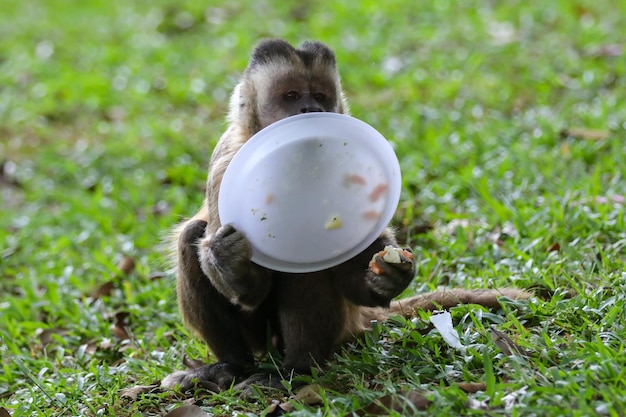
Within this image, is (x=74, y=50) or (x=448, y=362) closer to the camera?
(x=448, y=362)

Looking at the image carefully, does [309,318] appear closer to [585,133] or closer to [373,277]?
[373,277]

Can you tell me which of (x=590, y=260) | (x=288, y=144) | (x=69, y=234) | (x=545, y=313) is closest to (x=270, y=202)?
(x=288, y=144)

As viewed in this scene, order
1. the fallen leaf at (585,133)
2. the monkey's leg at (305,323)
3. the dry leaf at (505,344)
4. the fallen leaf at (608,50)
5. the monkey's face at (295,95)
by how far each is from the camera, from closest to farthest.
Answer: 1. the dry leaf at (505,344)
2. the monkey's leg at (305,323)
3. the monkey's face at (295,95)
4. the fallen leaf at (585,133)
5. the fallen leaf at (608,50)

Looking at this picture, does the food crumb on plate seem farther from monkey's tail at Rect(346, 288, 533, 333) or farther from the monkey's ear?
the monkey's ear

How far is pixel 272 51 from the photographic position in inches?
175

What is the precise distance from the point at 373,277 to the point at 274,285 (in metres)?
0.54

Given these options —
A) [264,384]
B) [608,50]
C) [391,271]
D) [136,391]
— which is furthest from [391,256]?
[608,50]

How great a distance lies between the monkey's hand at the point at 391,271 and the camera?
3.87 metres

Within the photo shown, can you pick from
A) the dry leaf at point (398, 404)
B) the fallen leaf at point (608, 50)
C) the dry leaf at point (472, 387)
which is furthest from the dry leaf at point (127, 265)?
→ the fallen leaf at point (608, 50)

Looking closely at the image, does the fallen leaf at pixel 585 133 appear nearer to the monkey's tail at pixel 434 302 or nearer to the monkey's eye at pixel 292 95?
the monkey's tail at pixel 434 302

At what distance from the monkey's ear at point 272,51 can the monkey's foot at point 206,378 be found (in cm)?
144

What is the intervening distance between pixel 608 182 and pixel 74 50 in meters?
6.93

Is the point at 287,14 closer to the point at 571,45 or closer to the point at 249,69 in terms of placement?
the point at 571,45

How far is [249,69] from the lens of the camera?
4.65 meters
